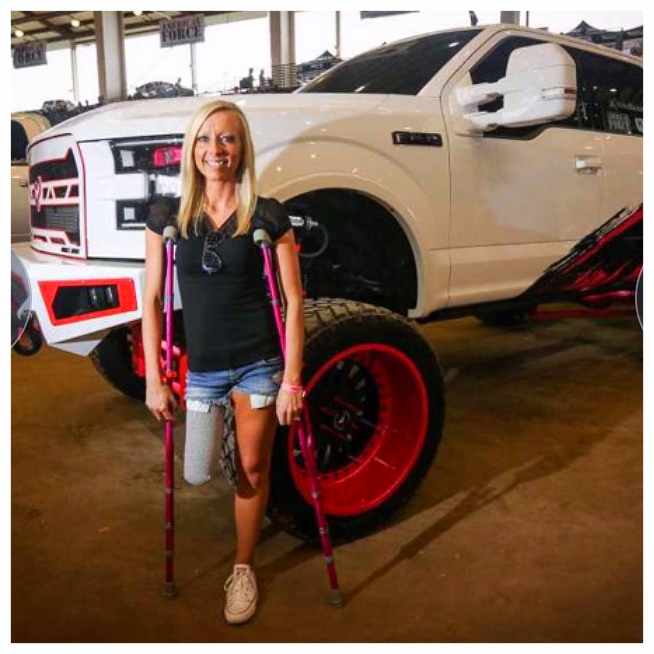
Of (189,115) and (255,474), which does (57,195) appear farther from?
(255,474)

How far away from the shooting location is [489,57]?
3.60 meters

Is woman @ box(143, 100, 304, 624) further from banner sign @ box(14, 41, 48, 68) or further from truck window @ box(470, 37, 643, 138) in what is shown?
truck window @ box(470, 37, 643, 138)

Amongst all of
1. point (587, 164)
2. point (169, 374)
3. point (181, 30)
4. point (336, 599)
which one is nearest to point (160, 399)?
point (169, 374)

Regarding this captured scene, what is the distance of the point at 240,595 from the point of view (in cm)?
240

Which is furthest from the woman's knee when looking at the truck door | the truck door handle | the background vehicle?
the background vehicle

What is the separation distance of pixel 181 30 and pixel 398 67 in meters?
1.16

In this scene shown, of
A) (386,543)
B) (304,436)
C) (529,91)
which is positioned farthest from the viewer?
(529,91)

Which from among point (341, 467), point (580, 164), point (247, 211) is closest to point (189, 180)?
point (247, 211)

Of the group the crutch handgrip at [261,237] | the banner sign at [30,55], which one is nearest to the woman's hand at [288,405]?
the crutch handgrip at [261,237]

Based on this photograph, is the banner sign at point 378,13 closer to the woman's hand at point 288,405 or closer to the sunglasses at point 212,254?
the sunglasses at point 212,254

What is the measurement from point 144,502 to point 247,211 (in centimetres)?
161

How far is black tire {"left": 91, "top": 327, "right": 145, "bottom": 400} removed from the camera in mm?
4133

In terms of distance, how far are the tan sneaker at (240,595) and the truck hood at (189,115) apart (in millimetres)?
1429

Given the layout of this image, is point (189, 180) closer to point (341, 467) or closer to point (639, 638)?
point (341, 467)
